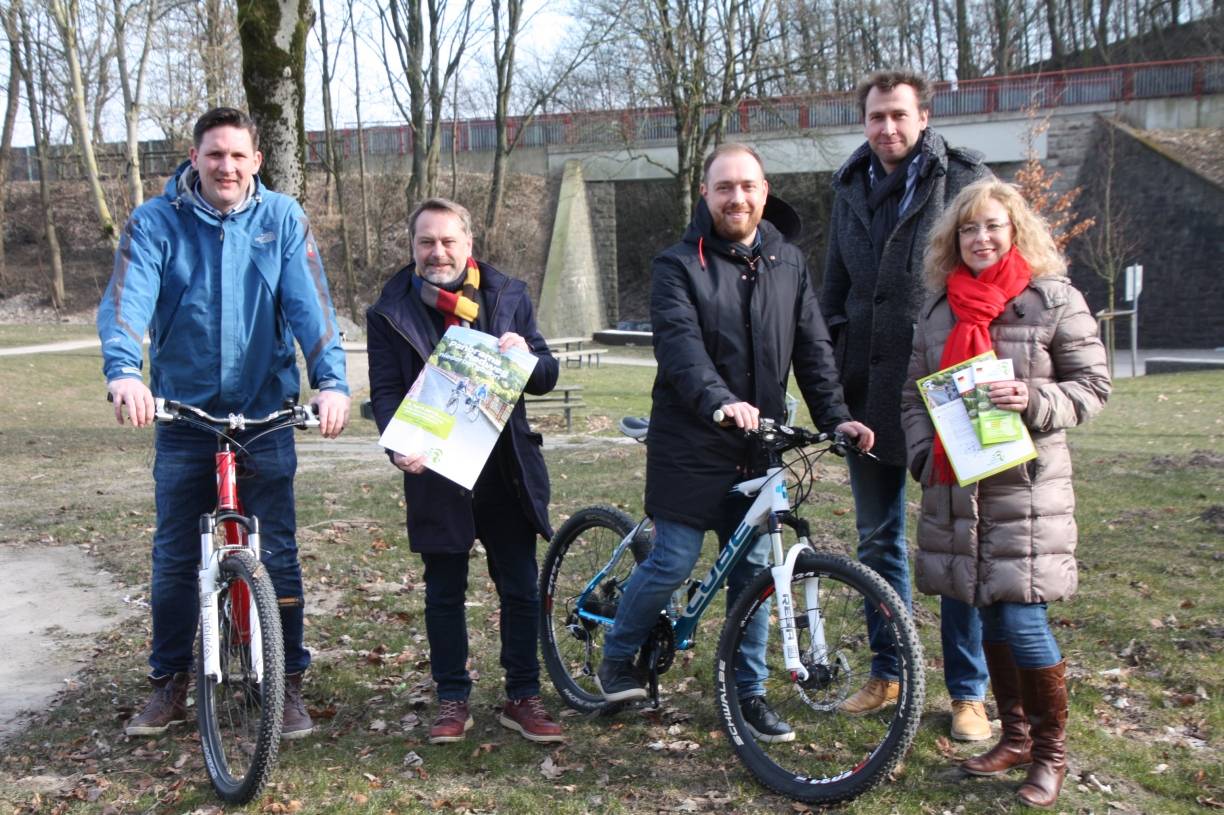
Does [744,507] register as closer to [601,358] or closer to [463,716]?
[463,716]

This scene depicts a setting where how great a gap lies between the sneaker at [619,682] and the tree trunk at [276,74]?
9.52 meters

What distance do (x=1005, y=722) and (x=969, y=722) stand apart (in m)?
0.23

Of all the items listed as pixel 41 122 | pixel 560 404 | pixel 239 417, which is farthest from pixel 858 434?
pixel 41 122

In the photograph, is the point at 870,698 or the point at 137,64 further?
the point at 137,64

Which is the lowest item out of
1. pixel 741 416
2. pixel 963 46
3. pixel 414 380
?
pixel 741 416

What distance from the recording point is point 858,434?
408 centimetres

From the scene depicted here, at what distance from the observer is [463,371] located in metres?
4.26

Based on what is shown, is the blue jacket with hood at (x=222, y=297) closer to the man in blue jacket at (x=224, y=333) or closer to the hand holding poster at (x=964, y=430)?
the man in blue jacket at (x=224, y=333)

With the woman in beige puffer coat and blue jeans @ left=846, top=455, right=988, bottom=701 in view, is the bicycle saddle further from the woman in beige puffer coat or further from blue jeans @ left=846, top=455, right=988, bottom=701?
the woman in beige puffer coat

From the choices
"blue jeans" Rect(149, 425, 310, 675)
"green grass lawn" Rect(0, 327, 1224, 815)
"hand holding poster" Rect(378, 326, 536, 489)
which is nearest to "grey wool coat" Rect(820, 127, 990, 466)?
"green grass lawn" Rect(0, 327, 1224, 815)

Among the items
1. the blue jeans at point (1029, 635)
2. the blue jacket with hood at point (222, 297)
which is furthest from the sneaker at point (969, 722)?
the blue jacket with hood at point (222, 297)

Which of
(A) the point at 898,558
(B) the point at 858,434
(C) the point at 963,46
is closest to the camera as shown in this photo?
(B) the point at 858,434

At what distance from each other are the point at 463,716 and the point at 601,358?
26.8 m

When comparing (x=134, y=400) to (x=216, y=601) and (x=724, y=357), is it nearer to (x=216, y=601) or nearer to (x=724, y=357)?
(x=216, y=601)
